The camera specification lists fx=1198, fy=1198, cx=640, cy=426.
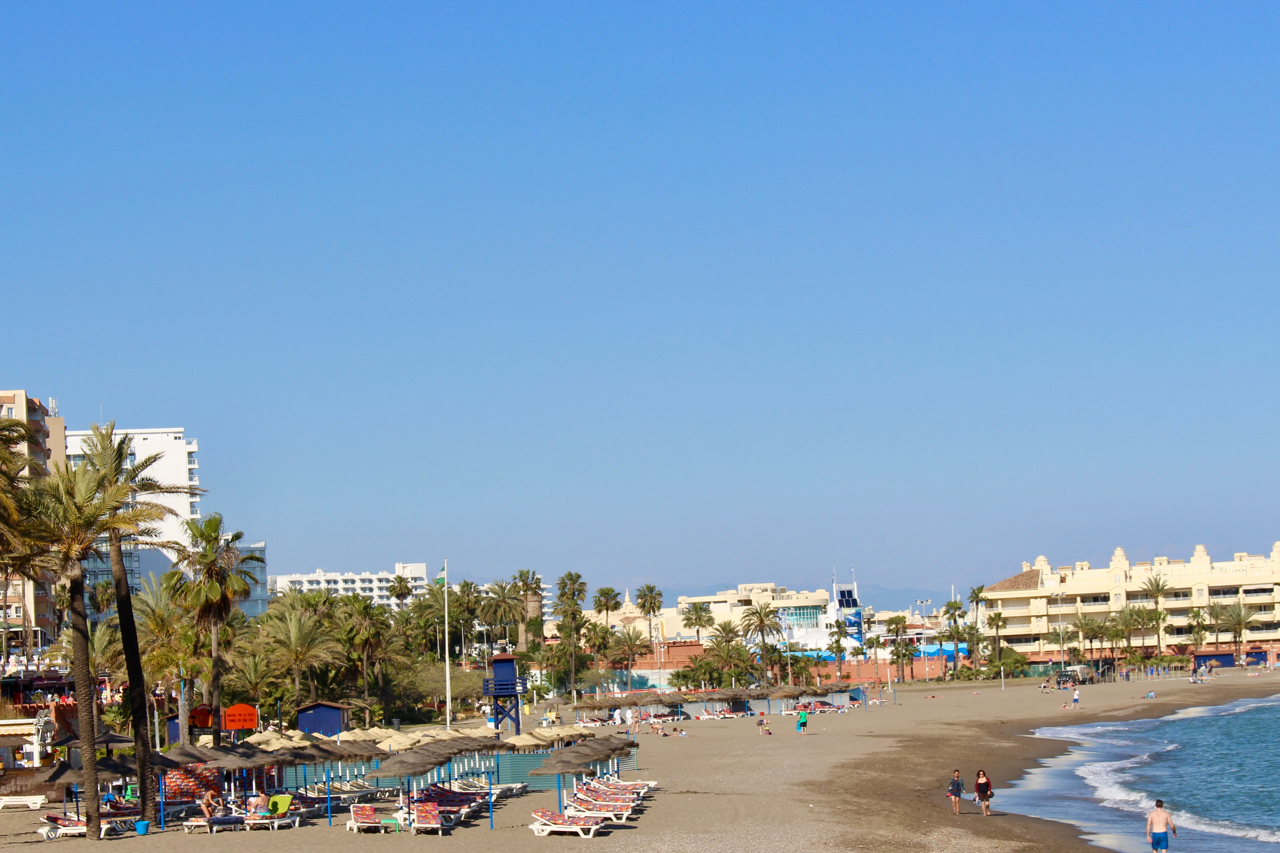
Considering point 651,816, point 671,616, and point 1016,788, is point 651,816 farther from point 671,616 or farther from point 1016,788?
point 671,616

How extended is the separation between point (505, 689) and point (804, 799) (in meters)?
13.2

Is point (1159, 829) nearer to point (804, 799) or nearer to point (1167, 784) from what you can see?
point (804, 799)

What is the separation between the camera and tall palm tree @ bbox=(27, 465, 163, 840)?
88.3ft

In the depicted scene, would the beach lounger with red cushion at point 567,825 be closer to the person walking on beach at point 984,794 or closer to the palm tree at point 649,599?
the person walking on beach at point 984,794

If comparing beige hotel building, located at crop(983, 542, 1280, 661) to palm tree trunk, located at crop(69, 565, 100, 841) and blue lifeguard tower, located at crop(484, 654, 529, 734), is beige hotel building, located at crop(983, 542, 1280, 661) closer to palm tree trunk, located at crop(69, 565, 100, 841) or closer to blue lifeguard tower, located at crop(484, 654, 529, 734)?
blue lifeguard tower, located at crop(484, 654, 529, 734)

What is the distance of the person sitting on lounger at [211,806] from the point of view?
30969 millimetres

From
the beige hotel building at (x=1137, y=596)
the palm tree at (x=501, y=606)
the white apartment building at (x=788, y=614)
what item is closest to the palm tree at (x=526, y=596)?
the palm tree at (x=501, y=606)

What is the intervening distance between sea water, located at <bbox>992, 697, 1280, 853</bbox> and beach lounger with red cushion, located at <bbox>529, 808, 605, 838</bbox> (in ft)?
40.6

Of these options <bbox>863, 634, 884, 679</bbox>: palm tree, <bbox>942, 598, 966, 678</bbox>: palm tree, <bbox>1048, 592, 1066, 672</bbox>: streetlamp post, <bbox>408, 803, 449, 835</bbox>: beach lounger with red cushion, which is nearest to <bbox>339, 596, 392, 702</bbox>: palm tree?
<bbox>408, 803, 449, 835</bbox>: beach lounger with red cushion

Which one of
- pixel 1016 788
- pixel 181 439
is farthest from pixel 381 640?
pixel 181 439

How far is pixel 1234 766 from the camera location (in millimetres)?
48719

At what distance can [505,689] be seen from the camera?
4522cm

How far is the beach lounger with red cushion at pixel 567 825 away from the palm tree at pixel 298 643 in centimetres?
3368

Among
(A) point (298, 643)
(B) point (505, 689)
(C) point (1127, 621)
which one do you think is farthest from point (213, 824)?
(C) point (1127, 621)
